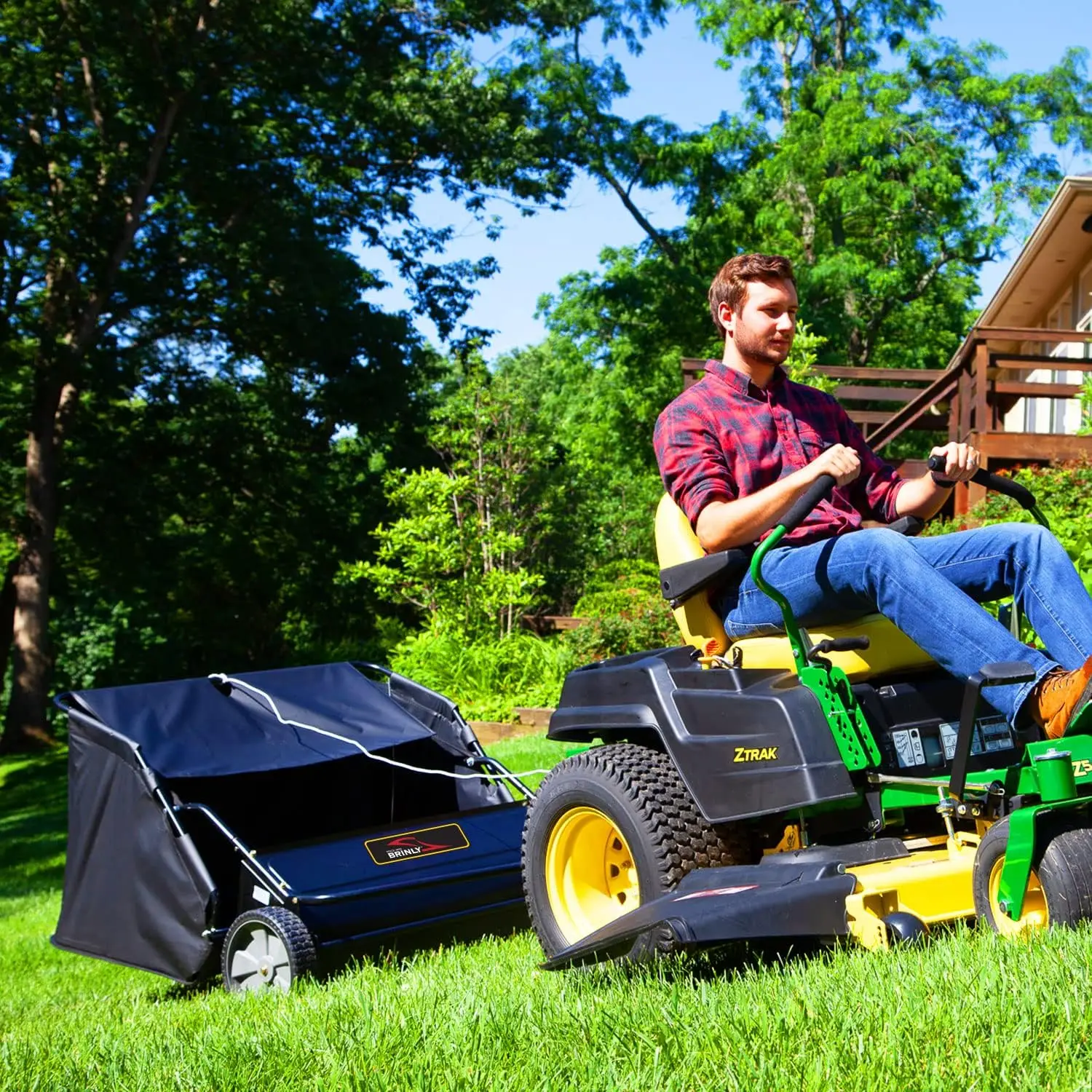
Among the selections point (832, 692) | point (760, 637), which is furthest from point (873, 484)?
point (832, 692)

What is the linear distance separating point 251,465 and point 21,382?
13.8ft

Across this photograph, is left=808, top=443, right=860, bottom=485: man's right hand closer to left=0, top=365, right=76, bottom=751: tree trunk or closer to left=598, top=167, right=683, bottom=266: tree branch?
left=0, top=365, right=76, bottom=751: tree trunk

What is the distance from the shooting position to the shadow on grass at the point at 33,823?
36.1ft

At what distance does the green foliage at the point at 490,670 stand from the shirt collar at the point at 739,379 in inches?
376

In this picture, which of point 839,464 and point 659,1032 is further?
point 839,464

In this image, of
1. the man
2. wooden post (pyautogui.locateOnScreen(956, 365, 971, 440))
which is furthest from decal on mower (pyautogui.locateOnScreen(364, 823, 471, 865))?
wooden post (pyautogui.locateOnScreen(956, 365, 971, 440))

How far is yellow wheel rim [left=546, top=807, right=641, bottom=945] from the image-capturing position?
390 centimetres

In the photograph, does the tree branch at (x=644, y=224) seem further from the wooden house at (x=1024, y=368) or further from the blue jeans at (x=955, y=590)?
the blue jeans at (x=955, y=590)

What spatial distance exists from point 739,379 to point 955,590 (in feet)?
3.62

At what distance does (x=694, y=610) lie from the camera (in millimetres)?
3949

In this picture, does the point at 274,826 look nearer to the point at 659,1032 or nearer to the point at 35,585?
the point at 659,1032

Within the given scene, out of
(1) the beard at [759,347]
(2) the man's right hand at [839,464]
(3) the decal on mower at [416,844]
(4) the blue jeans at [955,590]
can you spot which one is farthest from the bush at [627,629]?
(2) the man's right hand at [839,464]

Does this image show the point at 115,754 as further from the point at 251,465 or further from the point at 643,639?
the point at 251,465

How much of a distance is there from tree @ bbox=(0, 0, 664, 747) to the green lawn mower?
56.5 ft
